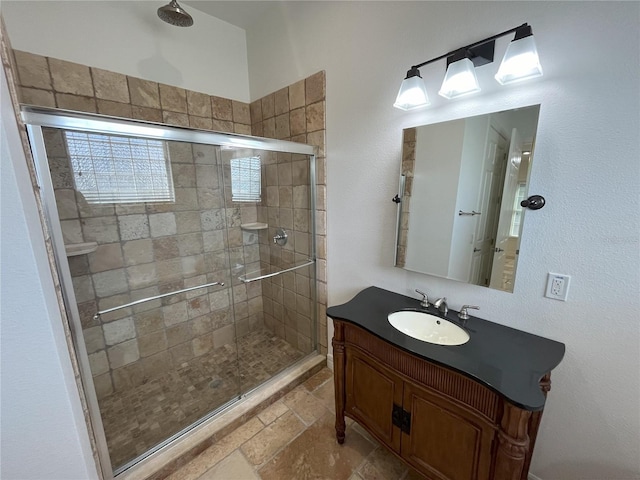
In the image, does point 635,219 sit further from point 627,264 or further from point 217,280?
point 217,280

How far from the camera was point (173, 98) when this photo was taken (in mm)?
1935

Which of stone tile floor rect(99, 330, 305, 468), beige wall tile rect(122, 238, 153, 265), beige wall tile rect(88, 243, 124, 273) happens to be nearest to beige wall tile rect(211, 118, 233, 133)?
beige wall tile rect(122, 238, 153, 265)

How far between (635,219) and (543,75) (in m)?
0.62

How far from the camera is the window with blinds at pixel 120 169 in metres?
1.41

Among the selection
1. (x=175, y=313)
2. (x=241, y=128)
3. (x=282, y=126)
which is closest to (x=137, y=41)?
(x=241, y=128)

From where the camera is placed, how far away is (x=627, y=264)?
0.89 metres

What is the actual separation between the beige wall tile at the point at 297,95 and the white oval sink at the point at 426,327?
5.30 ft

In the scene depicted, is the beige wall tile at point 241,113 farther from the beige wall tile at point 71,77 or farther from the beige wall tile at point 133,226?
the beige wall tile at point 133,226

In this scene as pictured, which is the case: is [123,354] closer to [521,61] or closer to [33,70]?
[33,70]

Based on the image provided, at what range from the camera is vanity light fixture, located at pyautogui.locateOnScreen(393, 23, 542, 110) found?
0.91 m

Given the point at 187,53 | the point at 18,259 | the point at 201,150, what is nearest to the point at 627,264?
the point at 18,259

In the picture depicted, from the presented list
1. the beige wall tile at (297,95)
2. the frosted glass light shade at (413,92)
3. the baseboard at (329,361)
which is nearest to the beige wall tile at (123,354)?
the baseboard at (329,361)

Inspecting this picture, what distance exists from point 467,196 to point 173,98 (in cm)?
216

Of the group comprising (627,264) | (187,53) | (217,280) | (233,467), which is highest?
(187,53)
